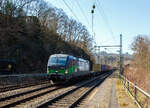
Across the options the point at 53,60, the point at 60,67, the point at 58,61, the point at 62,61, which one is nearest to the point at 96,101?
the point at 60,67

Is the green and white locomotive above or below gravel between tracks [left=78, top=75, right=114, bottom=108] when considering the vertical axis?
above

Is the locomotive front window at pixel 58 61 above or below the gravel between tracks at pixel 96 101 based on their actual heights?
above

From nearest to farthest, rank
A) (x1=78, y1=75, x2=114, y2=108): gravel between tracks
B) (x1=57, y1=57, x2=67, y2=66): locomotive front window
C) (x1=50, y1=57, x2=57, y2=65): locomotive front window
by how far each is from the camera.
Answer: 1. (x1=78, y1=75, x2=114, y2=108): gravel between tracks
2. (x1=57, y1=57, x2=67, y2=66): locomotive front window
3. (x1=50, y1=57, x2=57, y2=65): locomotive front window

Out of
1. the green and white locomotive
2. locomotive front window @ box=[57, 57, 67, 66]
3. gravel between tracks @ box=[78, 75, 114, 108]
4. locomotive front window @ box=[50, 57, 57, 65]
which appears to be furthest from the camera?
locomotive front window @ box=[50, 57, 57, 65]

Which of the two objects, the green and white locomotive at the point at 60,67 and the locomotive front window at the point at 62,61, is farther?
the locomotive front window at the point at 62,61

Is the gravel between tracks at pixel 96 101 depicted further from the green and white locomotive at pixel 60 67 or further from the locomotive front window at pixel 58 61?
the locomotive front window at pixel 58 61

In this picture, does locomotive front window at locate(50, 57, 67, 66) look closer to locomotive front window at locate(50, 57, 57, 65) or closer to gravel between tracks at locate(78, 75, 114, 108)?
locomotive front window at locate(50, 57, 57, 65)

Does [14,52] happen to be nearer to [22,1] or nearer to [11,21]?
[11,21]

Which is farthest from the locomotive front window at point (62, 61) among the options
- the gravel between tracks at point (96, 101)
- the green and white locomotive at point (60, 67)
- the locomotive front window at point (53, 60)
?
the gravel between tracks at point (96, 101)

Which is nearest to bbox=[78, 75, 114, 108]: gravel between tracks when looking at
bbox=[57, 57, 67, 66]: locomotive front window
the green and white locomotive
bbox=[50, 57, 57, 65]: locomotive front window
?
the green and white locomotive

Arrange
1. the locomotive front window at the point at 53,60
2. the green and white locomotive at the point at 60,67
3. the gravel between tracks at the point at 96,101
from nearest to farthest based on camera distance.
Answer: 1. the gravel between tracks at the point at 96,101
2. the green and white locomotive at the point at 60,67
3. the locomotive front window at the point at 53,60

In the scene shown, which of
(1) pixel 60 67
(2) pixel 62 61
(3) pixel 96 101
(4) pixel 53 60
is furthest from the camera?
(4) pixel 53 60

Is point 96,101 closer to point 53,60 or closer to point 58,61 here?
point 58,61

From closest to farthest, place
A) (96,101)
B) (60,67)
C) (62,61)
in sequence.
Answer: (96,101) → (60,67) → (62,61)
